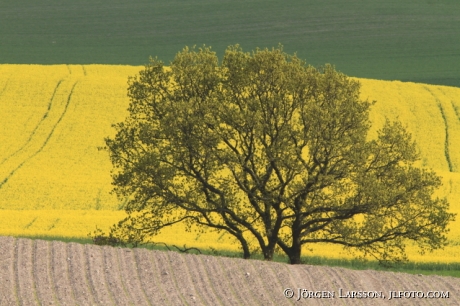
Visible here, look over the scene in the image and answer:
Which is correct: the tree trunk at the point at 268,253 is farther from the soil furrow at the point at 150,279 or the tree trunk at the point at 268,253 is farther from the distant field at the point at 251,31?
the distant field at the point at 251,31

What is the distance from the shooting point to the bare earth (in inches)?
644

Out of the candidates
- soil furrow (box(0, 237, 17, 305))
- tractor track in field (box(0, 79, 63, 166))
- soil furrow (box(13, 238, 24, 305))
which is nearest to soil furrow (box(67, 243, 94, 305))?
soil furrow (box(13, 238, 24, 305))

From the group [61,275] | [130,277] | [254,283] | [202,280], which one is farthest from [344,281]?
[61,275]

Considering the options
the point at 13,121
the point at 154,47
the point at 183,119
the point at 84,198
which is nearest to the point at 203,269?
the point at 183,119

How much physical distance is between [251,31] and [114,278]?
5428 centimetres

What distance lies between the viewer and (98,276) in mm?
17188

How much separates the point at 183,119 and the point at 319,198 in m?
4.13

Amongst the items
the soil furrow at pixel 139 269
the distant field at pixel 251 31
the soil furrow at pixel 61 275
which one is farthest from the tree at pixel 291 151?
the distant field at pixel 251 31

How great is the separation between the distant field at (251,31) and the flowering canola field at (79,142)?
952cm

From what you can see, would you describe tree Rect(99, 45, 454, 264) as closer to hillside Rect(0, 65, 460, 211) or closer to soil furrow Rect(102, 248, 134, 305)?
soil furrow Rect(102, 248, 134, 305)

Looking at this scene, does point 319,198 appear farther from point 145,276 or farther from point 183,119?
point 145,276

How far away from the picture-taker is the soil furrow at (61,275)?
16.0 metres

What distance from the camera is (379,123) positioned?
47.0m

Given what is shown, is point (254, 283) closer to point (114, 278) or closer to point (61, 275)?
point (114, 278)
